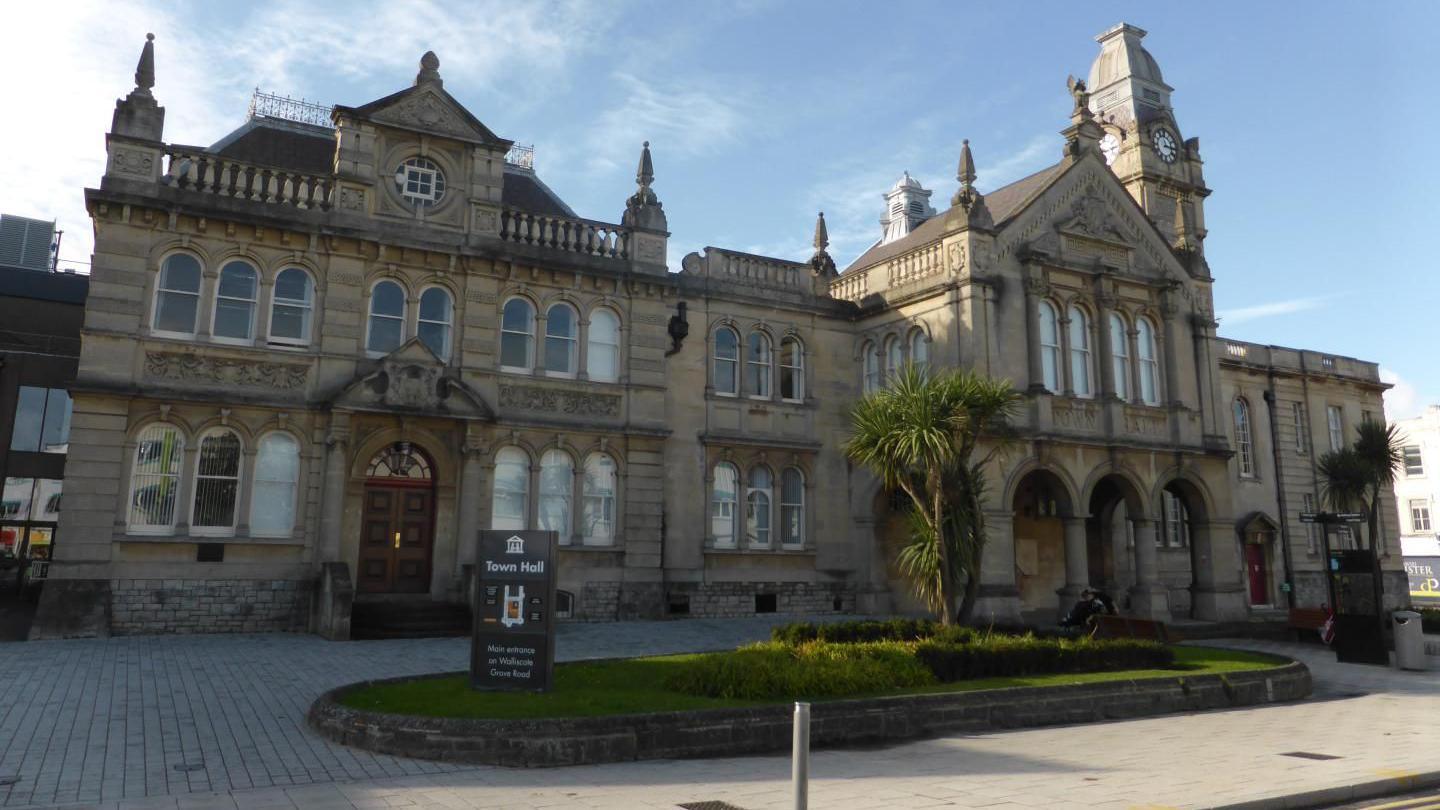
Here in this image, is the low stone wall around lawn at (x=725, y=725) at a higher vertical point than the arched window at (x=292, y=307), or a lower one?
lower

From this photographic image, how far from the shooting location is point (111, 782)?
27.3ft

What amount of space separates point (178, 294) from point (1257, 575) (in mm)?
37090

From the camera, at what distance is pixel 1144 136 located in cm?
3972

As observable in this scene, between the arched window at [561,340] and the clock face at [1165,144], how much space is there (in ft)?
91.3

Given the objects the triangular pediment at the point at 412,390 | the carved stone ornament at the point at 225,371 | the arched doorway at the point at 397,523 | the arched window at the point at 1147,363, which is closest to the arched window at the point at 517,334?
the triangular pediment at the point at 412,390

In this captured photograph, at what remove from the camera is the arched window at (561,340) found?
80.8ft

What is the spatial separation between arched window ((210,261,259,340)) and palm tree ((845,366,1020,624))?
13.8 metres

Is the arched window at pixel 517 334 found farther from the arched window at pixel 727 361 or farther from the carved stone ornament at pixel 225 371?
the arched window at pixel 727 361

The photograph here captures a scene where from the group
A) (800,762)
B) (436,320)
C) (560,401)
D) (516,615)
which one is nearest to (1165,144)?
(560,401)

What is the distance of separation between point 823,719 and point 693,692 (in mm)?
1720

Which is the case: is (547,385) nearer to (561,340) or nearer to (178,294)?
(561,340)

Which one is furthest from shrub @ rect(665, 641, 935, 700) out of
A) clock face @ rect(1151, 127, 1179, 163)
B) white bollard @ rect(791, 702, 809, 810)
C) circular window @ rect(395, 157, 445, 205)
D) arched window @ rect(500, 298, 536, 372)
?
clock face @ rect(1151, 127, 1179, 163)

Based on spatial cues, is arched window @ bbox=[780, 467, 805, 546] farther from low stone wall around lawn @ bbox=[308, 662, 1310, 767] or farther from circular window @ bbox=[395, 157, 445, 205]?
low stone wall around lawn @ bbox=[308, 662, 1310, 767]

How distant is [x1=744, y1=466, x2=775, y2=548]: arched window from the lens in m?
26.5
